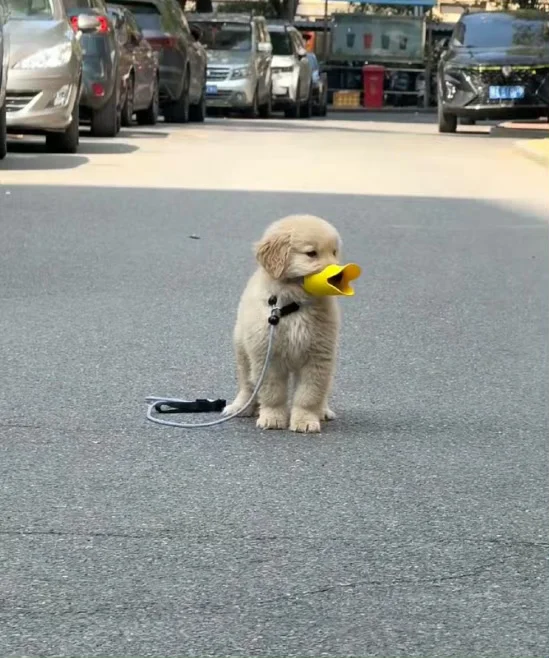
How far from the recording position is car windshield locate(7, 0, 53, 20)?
18656 millimetres

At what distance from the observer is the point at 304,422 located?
6.17 meters

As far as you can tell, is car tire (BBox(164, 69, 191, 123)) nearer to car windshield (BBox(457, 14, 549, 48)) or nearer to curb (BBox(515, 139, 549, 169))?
car windshield (BBox(457, 14, 549, 48))

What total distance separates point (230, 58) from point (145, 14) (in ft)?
15.4

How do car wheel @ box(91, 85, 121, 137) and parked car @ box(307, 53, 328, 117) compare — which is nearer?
car wheel @ box(91, 85, 121, 137)

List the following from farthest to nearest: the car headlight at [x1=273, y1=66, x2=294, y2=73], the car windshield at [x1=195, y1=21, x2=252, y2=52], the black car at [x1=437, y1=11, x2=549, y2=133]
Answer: the car headlight at [x1=273, y1=66, x2=294, y2=73], the car windshield at [x1=195, y1=21, x2=252, y2=52], the black car at [x1=437, y1=11, x2=549, y2=133]

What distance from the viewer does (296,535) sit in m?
4.79

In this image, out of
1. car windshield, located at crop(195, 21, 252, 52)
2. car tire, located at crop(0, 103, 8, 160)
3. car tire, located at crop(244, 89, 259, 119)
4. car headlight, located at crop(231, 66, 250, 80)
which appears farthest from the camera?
car windshield, located at crop(195, 21, 252, 52)

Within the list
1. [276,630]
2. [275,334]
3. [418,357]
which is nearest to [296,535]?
[276,630]

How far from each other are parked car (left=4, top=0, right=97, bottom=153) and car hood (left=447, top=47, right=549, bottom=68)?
11076mm

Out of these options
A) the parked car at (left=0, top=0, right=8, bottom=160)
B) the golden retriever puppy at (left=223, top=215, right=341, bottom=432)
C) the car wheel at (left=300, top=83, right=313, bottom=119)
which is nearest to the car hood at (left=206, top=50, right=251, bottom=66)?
the car wheel at (left=300, top=83, right=313, bottom=119)

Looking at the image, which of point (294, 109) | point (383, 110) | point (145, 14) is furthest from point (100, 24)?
point (383, 110)

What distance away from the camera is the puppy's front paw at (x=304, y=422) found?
617cm

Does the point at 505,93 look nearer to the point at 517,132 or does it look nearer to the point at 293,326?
the point at 517,132

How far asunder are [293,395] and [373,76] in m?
46.3
